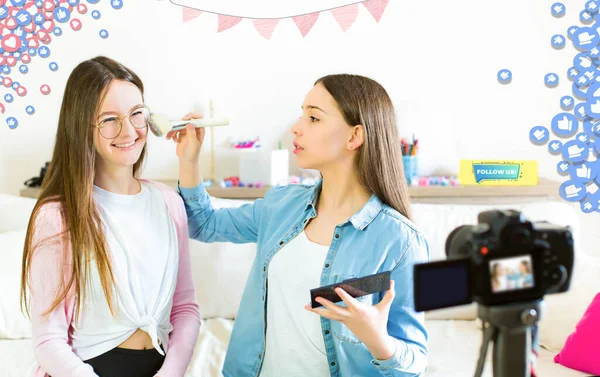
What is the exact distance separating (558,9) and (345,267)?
1.65m

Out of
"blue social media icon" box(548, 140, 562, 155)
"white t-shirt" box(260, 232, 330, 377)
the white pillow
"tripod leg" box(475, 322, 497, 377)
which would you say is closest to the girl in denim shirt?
"white t-shirt" box(260, 232, 330, 377)

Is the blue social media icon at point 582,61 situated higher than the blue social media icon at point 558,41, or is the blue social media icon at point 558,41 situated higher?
the blue social media icon at point 558,41

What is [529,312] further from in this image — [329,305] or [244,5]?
[244,5]

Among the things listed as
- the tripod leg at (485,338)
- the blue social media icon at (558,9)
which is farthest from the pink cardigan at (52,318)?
the blue social media icon at (558,9)

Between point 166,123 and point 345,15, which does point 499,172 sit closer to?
point 345,15

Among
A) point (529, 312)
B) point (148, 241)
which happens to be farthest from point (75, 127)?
point (529, 312)

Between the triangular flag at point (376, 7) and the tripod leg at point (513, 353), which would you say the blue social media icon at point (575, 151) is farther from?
the tripod leg at point (513, 353)

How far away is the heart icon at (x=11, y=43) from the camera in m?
2.28

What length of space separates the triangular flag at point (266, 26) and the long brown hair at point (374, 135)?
1.06 meters

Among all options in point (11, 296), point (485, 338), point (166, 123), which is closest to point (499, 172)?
point (166, 123)

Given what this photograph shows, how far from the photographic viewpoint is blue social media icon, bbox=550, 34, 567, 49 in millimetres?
2338

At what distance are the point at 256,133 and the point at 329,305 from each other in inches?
60.3

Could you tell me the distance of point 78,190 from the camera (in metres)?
1.20

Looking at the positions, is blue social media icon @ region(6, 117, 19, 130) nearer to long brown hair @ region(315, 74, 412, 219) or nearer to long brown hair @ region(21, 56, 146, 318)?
long brown hair @ region(21, 56, 146, 318)
